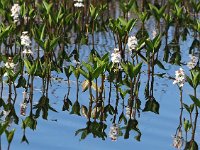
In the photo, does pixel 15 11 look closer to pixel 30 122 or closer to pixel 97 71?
pixel 97 71

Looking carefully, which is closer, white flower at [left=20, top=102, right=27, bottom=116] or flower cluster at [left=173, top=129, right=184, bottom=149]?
flower cluster at [left=173, top=129, right=184, bottom=149]

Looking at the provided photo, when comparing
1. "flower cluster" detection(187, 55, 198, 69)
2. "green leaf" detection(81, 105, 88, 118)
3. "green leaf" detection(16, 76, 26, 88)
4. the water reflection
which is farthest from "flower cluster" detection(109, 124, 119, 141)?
"flower cluster" detection(187, 55, 198, 69)

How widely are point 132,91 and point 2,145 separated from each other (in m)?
1.64

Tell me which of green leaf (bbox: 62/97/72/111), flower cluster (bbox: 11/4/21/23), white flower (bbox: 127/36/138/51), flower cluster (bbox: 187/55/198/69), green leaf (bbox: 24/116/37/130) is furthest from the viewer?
flower cluster (bbox: 11/4/21/23)

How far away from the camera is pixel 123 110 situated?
6.00 meters

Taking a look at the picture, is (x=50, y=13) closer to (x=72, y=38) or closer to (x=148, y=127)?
(x=72, y=38)

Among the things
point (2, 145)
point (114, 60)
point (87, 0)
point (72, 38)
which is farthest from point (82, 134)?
point (87, 0)

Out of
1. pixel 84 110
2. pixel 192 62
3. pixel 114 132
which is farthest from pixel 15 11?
pixel 114 132

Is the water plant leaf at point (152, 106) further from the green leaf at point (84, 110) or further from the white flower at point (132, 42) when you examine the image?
the white flower at point (132, 42)

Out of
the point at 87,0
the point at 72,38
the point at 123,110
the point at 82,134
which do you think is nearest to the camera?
the point at 82,134

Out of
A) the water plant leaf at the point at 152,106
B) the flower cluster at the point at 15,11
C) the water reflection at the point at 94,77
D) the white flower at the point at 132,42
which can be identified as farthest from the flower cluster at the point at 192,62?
the flower cluster at the point at 15,11

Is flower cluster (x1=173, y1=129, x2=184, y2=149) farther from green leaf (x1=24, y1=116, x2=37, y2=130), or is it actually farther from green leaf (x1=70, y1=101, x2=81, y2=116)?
green leaf (x1=24, y1=116, x2=37, y2=130)

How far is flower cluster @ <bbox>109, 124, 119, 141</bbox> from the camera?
209 inches

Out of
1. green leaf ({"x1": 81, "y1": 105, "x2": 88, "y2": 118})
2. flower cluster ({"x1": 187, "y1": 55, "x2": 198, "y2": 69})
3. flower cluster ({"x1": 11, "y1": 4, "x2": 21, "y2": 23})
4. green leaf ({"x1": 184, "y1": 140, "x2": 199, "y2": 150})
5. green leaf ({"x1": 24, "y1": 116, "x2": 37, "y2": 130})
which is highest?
flower cluster ({"x1": 11, "y1": 4, "x2": 21, "y2": 23})
